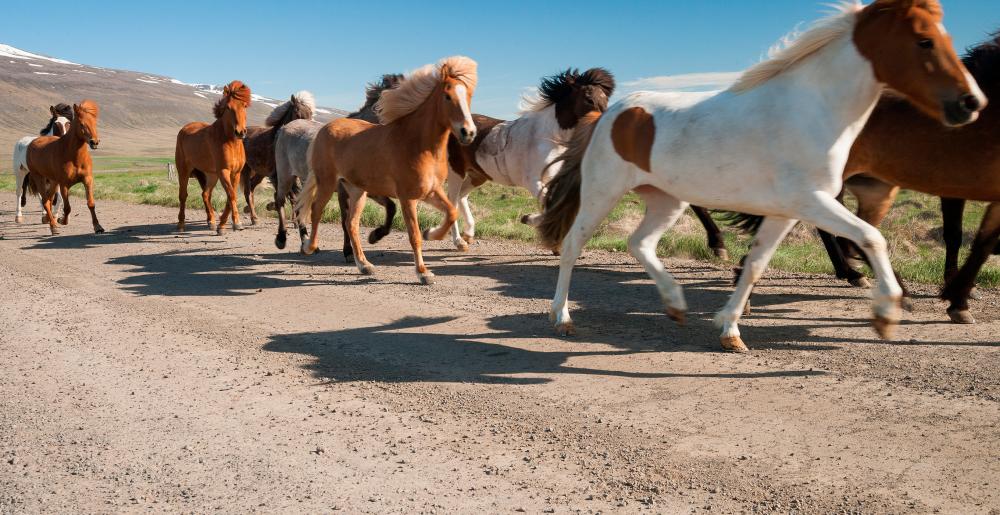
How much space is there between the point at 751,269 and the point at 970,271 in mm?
1874

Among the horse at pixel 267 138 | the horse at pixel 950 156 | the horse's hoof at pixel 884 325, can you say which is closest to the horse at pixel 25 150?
the horse at pixel 267 138

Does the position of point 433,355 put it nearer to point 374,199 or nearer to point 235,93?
point 374,199

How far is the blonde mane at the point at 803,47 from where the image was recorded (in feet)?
15.0

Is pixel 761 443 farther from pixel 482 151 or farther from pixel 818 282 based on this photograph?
pixel 482 151

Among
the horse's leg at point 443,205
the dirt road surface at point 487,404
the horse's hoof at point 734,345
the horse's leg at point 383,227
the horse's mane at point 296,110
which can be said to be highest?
the horse's mane at point 296,110

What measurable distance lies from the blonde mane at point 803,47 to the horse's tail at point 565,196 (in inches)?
56.3

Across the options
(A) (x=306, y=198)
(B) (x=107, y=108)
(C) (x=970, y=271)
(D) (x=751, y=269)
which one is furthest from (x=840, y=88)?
(B) (x=107, y=108)

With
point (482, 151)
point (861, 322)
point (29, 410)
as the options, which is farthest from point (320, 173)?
point (861, 322)

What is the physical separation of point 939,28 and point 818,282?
3.77 metres

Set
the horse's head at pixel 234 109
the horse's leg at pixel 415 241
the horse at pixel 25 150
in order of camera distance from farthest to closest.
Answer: the horse at pixel 25 150
the horse's head at pixel 234 109
the horse's leg at pixel 415 241

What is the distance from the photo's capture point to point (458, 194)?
35.2 ft

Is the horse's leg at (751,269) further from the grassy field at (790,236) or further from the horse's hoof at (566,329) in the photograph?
the grassy field at (790,236)

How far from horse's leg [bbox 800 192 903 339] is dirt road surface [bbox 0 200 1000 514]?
474 mm

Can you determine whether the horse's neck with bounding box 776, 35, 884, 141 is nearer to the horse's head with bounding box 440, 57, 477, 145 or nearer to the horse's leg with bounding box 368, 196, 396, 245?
the horse's head with bounding box 440, 57, 477, 145
